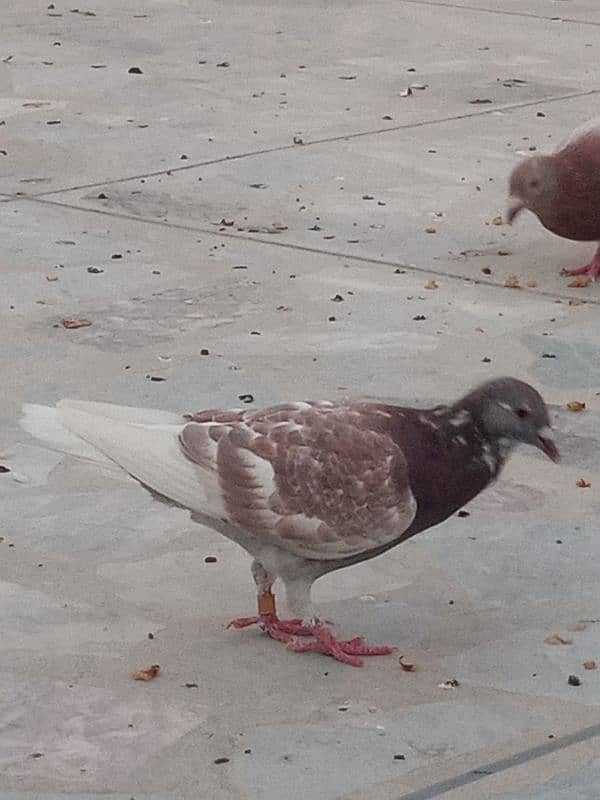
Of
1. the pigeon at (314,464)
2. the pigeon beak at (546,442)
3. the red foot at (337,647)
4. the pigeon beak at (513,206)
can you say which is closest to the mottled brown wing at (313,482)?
the pigeon at (314,464)

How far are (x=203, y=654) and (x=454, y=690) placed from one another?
528mm

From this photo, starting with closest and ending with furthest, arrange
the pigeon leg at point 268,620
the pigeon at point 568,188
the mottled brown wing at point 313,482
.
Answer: the mottled brown wing at point 313,482
the pigeon leg at point 268,620
the pigeon at point 568,188

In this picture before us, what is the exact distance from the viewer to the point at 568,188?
704 centimetres

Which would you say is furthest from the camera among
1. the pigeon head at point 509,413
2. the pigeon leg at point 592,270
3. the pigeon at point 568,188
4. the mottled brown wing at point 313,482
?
the pigeon leg at point 592,270

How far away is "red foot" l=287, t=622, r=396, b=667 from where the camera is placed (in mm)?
4109

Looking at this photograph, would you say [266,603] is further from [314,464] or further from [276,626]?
[314,464]

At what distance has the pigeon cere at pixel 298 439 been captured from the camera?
3818mm

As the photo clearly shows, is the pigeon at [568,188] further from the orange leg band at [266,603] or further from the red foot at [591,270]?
the orange leg band at [266,603]

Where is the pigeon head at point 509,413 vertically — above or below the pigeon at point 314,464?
above

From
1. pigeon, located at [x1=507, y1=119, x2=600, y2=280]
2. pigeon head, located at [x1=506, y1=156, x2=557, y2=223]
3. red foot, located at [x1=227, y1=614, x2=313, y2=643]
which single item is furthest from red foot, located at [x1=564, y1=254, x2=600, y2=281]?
red foot, located at [x1=227, y1=614, x2=313, y2=643]

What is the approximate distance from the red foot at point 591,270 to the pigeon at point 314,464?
309 cm

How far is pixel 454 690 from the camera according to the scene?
158 inches

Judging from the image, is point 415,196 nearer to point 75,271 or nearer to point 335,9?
point 75,271

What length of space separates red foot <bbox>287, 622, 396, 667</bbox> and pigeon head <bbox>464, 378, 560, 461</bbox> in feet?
1.67
